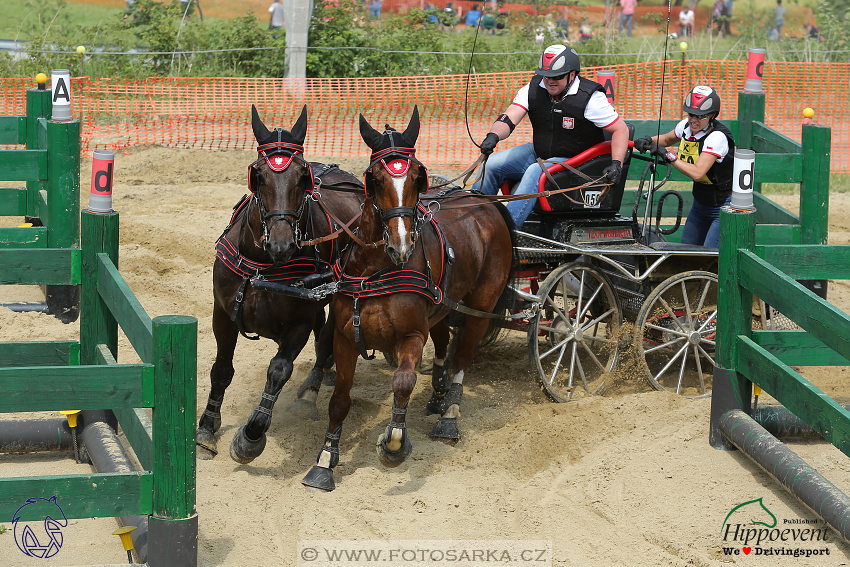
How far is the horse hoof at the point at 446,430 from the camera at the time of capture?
237 inches

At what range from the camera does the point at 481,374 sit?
23.7 ft

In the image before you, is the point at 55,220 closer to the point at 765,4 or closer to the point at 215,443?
the point at 215,443

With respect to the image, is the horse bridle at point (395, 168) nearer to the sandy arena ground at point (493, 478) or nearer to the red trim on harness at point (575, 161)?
the sandy arena ground at point (493, 478)

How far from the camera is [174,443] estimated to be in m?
3.71

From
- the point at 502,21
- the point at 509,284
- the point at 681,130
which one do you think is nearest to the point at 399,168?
the point at 509,284

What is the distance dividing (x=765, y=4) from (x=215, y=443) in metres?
28.6

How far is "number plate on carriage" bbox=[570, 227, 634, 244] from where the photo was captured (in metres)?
6.64

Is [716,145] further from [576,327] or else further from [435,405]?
[435,405]

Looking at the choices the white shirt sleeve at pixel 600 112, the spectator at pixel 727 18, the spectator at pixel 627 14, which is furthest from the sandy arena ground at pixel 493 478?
the spectator at pixel 727 18

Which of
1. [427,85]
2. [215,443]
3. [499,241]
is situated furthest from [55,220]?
[427,85]

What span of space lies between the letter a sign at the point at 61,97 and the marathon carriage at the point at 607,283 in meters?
3.26

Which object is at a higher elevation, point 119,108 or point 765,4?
point 765,4

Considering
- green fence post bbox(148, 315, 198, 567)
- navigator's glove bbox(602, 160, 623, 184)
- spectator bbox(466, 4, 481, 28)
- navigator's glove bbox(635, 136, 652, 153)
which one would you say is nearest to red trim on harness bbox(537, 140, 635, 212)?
navigator's glove bbox(635, 136, 652, 153)

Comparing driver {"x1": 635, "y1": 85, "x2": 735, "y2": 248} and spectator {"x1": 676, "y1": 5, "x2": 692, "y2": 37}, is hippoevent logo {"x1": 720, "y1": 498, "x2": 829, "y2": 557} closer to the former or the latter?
driver {"x1": 635, "y1": 85, "x2": 735, "y2": 248}
